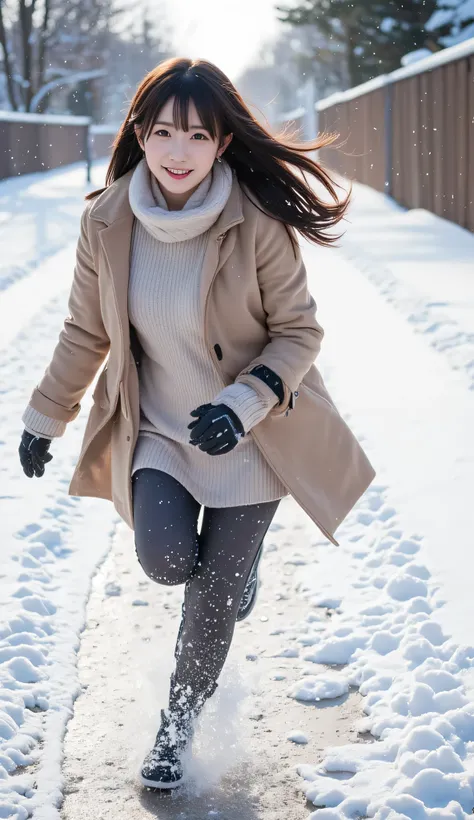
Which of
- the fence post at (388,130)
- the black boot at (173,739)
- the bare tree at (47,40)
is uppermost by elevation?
the black boot at (173,739)

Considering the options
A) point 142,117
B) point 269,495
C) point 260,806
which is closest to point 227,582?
point 269,495

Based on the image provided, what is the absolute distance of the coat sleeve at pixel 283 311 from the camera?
8.55 ft

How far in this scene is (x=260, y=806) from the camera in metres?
2.55

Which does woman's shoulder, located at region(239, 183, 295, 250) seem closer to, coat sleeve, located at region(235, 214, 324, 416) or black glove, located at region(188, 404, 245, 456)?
coat sleeve, located at region(235, 214, 324, 416)

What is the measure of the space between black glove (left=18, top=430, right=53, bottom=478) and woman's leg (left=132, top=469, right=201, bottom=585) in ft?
1.01

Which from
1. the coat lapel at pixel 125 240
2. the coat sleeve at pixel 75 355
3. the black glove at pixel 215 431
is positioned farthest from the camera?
the coat sleeve at pixel 75 355

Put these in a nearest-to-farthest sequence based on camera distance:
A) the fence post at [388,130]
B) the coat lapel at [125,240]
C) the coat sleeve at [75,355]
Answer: the coat lapel at [125,240] < the coat sleeve at [75,355] < the fence post at [388,130]

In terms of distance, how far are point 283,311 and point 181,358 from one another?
269mm

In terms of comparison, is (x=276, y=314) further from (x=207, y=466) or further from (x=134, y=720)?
(x=134, y=720)

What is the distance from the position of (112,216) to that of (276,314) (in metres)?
0.45

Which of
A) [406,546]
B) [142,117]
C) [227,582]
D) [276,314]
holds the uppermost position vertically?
[142,117]

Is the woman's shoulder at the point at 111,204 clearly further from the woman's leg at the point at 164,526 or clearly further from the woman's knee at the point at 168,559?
the woman's knee at the point at 168,559

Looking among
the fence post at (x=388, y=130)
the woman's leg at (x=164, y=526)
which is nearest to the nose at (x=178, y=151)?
the woman's leg at (x=164, y=526)

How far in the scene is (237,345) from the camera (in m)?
2.70
